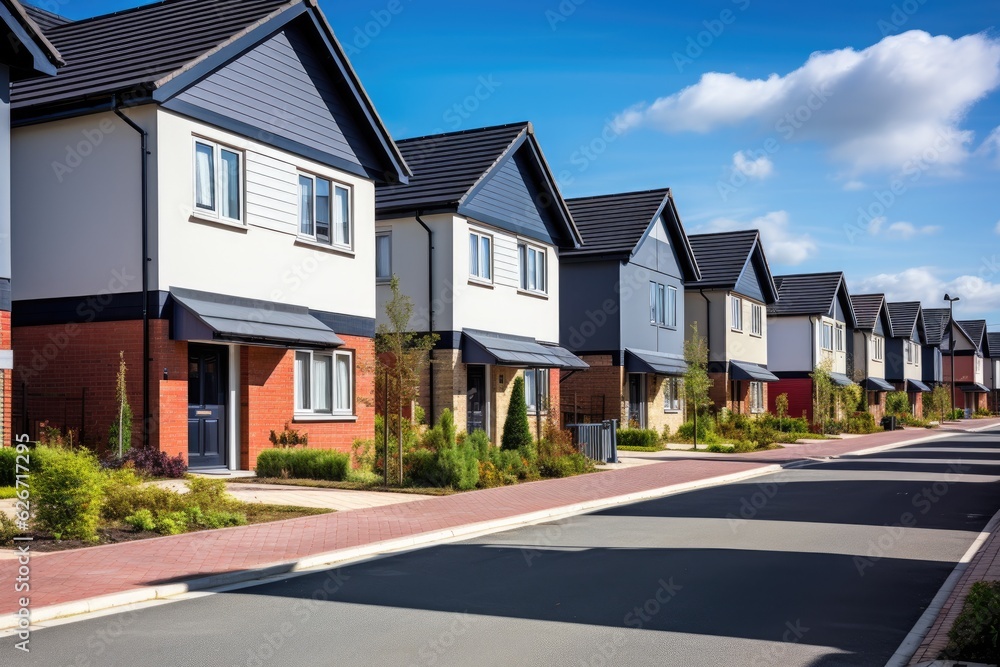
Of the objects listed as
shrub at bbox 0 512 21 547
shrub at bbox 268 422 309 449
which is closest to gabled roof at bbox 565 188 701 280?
shrub at bbox 268 422 309 449

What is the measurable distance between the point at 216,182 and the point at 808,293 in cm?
4558

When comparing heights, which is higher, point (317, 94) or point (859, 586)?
point (317, 94)

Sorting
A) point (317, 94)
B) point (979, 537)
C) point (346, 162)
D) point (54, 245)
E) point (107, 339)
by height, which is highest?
point (317, 94)

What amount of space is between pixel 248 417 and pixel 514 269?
11.6m

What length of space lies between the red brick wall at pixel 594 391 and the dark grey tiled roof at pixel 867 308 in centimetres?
3683

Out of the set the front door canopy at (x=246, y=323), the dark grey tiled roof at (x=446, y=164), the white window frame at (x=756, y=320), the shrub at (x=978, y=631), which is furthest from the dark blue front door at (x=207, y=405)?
the white window frame at (x=756, y=320)

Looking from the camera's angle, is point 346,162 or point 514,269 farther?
point 514,269

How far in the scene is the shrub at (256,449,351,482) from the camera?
62.7 feet

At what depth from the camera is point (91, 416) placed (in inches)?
687

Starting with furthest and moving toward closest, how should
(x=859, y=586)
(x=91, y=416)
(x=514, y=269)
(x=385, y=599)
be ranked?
(x=514, y=269) → (x=91, y=416) → (x=859, y=586) → (x=385, y=599)

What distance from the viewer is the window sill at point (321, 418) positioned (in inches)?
813

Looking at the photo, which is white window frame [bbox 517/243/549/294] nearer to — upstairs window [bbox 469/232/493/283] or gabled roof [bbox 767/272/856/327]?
upstairs window [bbox 469/232/493/283]

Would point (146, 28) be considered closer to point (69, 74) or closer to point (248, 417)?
point (69, 74)

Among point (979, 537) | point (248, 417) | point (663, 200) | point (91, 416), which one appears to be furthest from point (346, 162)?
point (663, 200)
